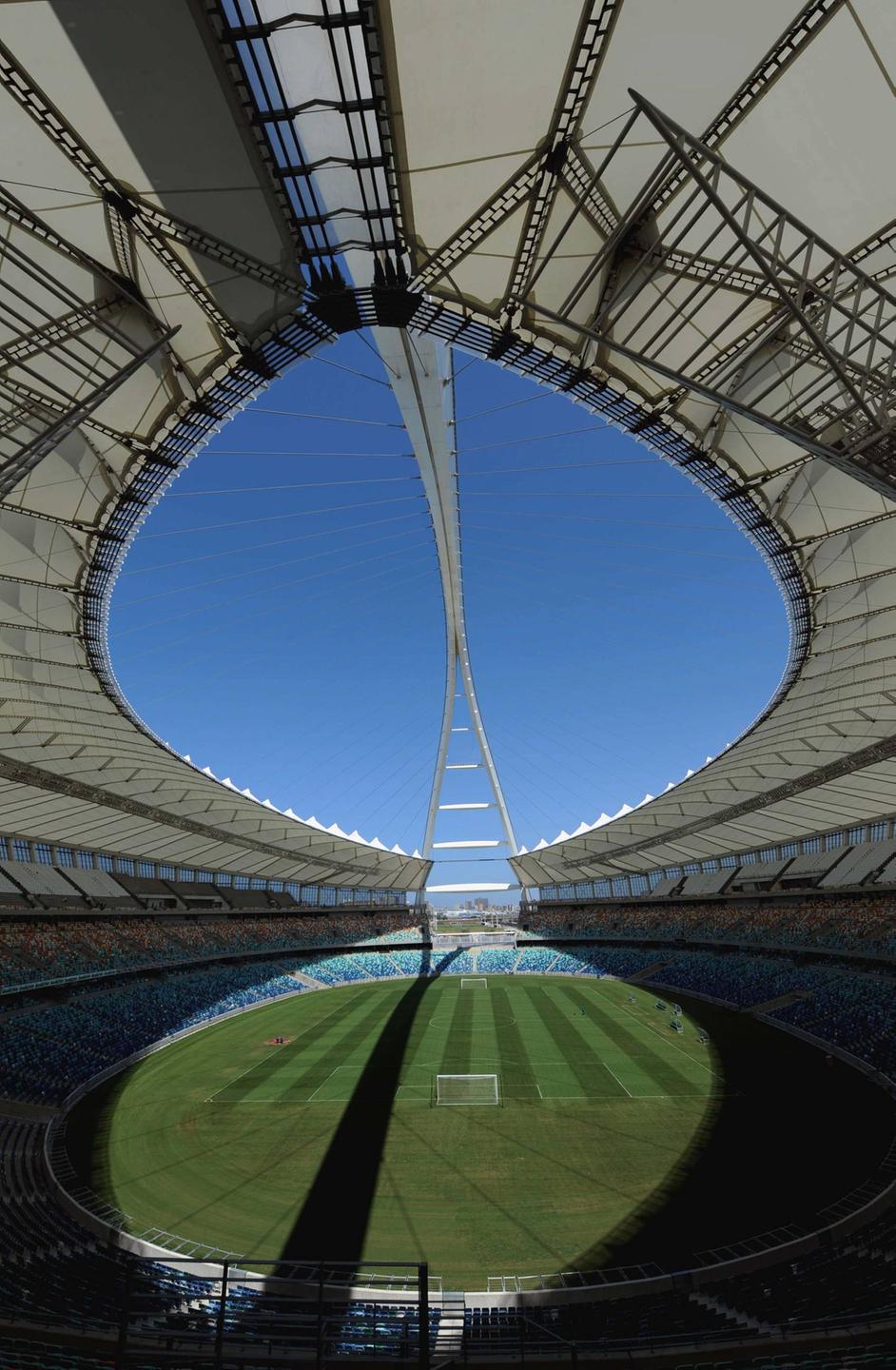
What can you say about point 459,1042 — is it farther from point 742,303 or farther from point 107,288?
point 742,303

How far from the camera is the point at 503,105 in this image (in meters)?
8.91

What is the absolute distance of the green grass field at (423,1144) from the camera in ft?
58.2

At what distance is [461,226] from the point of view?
10633 mm

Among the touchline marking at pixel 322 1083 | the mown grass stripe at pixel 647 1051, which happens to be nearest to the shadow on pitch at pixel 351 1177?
the touchline marking at pixel 322 1083

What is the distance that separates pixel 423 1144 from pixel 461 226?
82.3 ft

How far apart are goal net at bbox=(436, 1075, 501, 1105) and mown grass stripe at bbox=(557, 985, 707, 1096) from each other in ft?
21.5

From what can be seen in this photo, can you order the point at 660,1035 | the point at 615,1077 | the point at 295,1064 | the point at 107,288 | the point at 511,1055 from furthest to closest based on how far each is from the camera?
the point at 660,1035, the point at 511,1055, the point at 295,1064, the point at 615,1077, the point at 107,288

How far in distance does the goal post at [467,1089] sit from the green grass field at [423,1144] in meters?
0.57

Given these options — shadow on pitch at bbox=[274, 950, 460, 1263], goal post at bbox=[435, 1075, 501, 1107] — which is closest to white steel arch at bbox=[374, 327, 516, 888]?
shadow on pitch at bbox=[274, 950, 460, 1263]

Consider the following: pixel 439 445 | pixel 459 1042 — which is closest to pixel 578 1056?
pixel 459 1042

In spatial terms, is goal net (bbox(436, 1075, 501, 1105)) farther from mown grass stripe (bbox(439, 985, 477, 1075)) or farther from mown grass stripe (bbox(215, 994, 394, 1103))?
mown grass stripe (bbox(215, 994, 394, 1103))

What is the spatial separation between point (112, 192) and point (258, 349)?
3507 mm

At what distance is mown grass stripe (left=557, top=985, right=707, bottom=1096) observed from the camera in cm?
2891

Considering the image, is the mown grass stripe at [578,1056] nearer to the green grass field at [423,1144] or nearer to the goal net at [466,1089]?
the green grass field at [423,1144]
